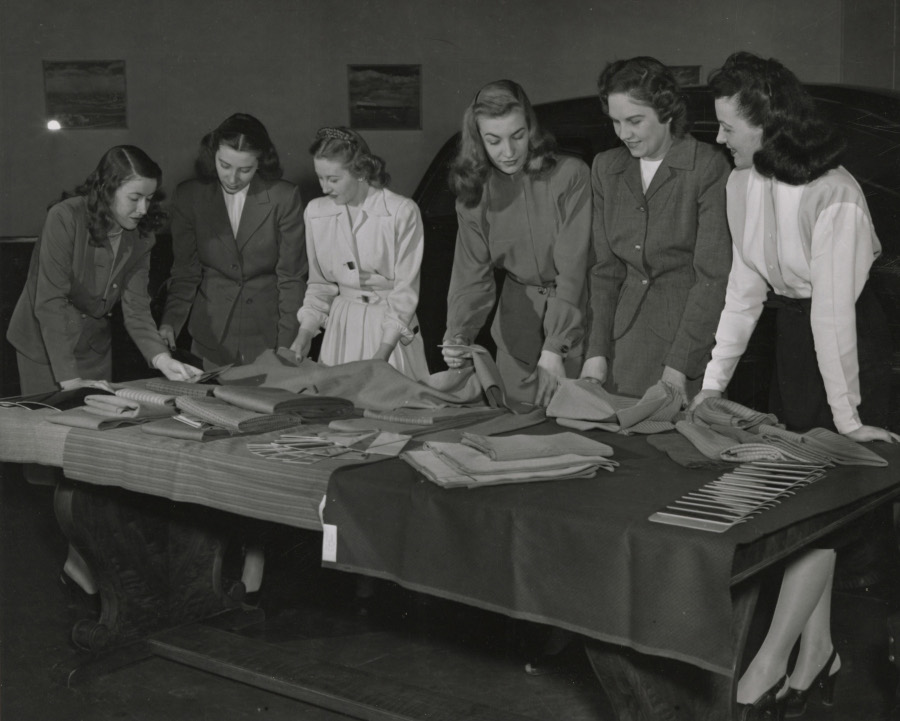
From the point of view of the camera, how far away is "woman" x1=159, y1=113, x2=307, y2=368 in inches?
165

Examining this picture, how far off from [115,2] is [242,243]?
2.22 metres

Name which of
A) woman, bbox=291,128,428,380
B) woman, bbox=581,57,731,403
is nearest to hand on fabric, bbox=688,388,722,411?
woman, bbox=581,57,731,403

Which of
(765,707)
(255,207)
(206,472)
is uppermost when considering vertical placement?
(255,207)

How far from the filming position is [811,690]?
296cm

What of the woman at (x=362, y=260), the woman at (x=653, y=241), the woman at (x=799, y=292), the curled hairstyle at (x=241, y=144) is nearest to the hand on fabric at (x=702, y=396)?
the woman at (x=799, y=292)

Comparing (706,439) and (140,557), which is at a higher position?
(706,439)

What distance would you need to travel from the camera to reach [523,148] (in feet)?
11.2

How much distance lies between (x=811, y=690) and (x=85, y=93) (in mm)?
4687

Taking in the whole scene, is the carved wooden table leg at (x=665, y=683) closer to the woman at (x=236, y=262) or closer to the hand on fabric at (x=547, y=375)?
the hand on fabric at (x=547, y=375)

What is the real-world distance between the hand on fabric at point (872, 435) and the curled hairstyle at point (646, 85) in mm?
1127

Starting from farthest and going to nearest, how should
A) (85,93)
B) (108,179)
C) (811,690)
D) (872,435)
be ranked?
(85,93) < (108,179) < (811,690) < (872,435)

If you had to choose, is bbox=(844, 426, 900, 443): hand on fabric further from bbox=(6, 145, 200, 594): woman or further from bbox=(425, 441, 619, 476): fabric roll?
bbox=(6, 145, 200, 594): woman

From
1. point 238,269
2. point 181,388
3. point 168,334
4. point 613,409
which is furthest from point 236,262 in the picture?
point 613,409

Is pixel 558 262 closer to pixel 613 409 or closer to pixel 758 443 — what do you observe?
pixel 613 409
